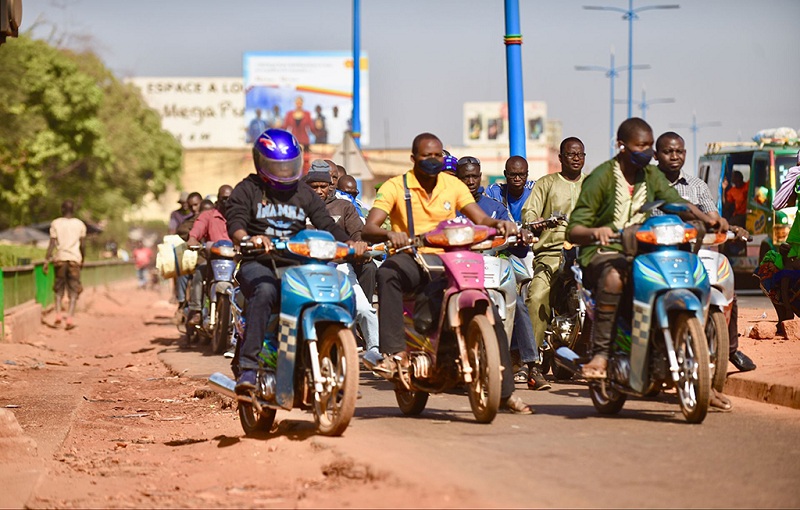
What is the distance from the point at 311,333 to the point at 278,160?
1.16 m

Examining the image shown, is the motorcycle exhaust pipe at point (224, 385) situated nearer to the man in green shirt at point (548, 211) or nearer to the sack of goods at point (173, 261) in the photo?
the man in green shirt at point (548, 211)

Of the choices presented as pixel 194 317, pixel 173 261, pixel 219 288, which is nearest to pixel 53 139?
pixel 173 261

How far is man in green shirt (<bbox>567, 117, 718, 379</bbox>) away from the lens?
8664 millimetres

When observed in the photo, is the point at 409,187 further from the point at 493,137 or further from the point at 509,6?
the point at 493,137

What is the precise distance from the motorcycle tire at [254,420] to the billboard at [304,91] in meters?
72.1

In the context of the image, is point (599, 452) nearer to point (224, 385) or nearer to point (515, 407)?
point (515, 407)

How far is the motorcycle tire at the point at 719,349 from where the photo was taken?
28.5 ft

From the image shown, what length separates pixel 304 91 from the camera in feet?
268

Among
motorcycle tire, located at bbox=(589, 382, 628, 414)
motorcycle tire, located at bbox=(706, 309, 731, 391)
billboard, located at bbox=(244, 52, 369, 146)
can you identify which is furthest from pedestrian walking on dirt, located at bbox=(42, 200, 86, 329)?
billboard, located at bbox=(244, 52, 369, 146)

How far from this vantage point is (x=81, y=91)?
55500mm

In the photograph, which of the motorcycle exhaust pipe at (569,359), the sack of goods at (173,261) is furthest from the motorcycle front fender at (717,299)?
the sack of goods at (173,261)

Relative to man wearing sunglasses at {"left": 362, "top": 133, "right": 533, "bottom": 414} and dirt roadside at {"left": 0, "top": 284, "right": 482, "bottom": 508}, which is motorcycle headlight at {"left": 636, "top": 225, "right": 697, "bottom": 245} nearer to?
man wearing sunglasses at {"left": 362, "top": 133, "right": 533, "bottom": 414}

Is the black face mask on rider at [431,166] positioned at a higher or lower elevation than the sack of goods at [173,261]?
higher

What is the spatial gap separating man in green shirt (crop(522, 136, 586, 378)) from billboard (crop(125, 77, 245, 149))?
93.3 metres
